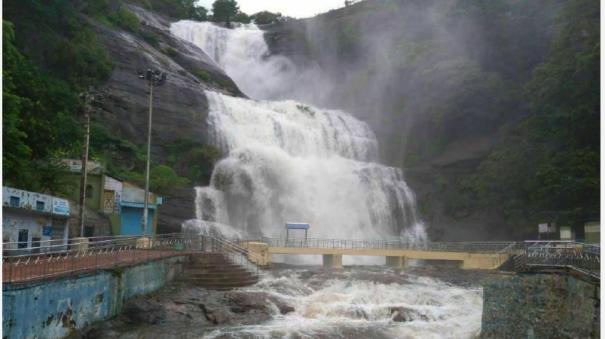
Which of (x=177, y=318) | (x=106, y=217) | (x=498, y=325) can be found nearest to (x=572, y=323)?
(x=498, y=325)

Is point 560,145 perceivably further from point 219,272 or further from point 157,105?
point 219,272

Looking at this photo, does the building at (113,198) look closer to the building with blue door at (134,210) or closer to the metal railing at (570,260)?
the building with blue door at (134,210)

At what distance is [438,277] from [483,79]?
104ft

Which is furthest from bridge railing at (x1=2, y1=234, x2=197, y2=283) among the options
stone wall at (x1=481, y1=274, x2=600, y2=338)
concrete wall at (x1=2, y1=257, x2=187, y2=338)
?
stone wall at (x1=481, y1=274, x2=600, y2=338)

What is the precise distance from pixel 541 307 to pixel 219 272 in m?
12.3

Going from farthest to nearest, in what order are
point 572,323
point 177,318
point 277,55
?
point 277,55, point 177,318, point 572,323

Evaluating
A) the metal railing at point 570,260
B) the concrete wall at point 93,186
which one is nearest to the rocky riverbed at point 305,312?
the metal railing at point 570,260

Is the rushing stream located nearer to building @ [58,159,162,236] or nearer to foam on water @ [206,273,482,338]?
foam on water @ [206,273,482,338]

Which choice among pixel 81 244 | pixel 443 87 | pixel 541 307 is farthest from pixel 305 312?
pixel 443 87

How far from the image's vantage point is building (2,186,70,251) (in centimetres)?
2238

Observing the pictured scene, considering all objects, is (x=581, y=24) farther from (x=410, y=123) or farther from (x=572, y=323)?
(x=572, y=323)

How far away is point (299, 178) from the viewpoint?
45250mm

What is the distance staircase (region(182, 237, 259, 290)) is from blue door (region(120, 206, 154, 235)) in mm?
13193

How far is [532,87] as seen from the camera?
47.5 metres
